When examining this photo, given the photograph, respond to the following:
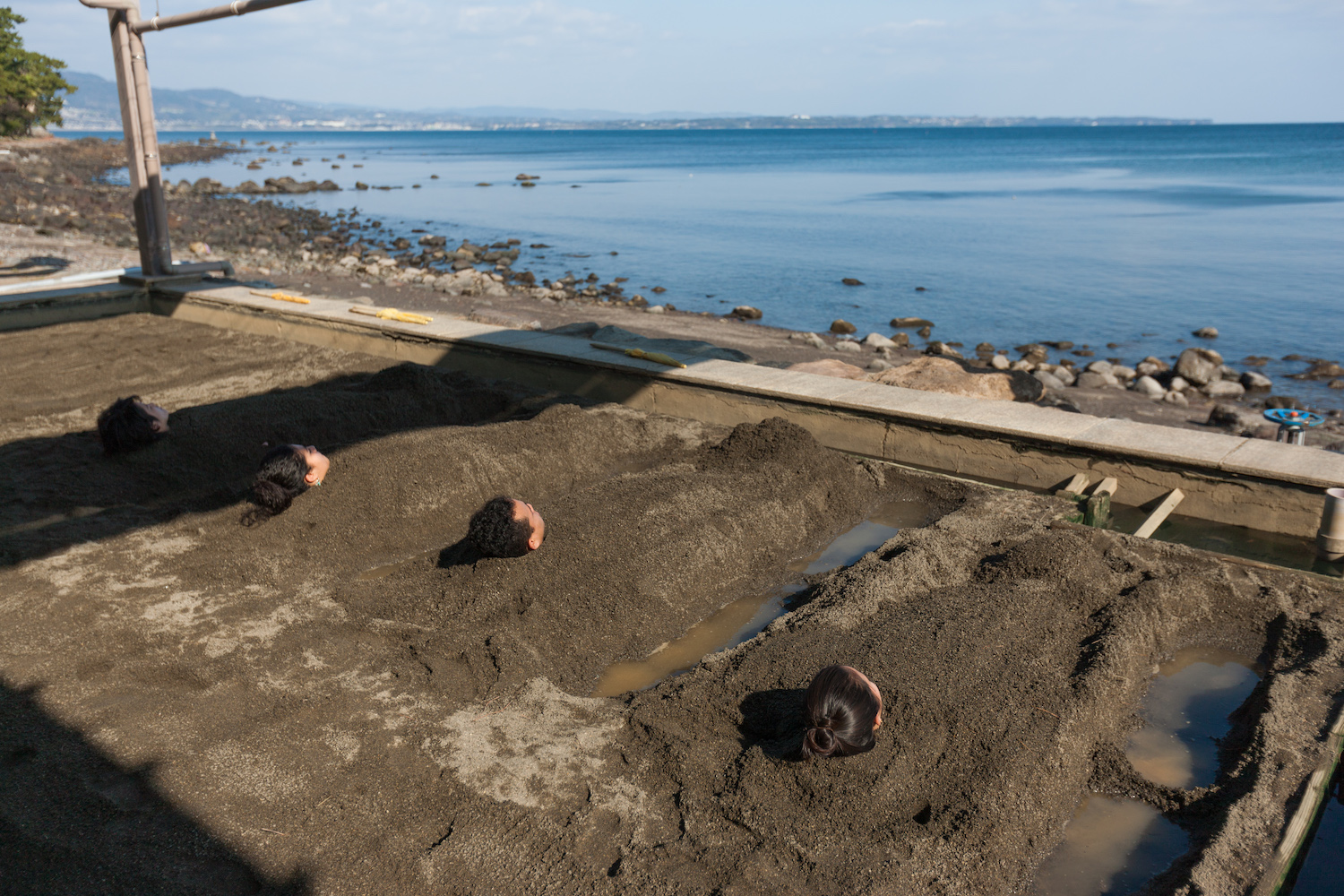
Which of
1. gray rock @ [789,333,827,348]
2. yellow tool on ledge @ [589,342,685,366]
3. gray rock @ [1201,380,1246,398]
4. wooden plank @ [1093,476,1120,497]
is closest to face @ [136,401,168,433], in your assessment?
yellow tool on ledge @ [589,342,685,366]

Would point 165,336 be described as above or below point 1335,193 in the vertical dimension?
below

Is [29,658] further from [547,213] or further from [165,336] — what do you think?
[547,213]

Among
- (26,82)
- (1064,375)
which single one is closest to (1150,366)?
(1064,375)

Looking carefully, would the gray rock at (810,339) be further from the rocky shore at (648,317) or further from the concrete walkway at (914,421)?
the concrete walkway at (914,421)

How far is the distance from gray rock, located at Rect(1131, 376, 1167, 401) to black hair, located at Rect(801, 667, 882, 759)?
36.9ft

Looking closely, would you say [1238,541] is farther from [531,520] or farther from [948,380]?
[531,520]

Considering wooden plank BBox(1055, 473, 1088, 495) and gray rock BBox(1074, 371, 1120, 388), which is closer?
wooden plank BBox(1055, 473, 1088, 495)

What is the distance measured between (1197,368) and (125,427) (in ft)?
44.7

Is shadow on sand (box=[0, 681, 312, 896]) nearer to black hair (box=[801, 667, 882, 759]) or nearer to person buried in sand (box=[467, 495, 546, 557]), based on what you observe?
black hair (box=[801, 667, 882, 759])

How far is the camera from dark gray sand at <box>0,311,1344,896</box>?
9.23 ft

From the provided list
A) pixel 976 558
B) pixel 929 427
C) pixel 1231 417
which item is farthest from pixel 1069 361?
pixel 976 558

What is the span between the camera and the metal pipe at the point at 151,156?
1059 centimetres

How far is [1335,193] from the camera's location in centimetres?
4322

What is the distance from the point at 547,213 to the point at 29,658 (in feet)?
117
